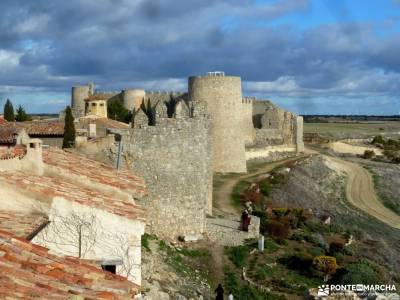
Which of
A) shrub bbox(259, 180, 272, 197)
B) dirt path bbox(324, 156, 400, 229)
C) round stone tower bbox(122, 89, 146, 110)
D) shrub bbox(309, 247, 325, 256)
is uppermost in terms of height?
round stone tower bbox(122, 89, 146, 110)

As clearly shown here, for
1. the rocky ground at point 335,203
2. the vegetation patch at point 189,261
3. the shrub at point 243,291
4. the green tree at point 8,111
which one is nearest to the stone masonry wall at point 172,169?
the vegetation patch at point 189,261

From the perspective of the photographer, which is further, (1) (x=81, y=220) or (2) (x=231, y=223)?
(2) (x=231, y=223)

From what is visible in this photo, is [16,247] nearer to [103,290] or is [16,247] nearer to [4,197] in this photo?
[103,290]

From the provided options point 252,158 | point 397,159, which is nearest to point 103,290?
point 252,158

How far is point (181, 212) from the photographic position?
16.9m

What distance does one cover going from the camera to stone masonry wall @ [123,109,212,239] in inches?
639

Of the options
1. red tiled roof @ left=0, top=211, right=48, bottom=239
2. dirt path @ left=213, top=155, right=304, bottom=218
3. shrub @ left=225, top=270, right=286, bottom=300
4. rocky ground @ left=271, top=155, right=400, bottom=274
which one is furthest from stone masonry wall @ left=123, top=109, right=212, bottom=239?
rocky ground @ left=271, top=155, right=400, bottom=274

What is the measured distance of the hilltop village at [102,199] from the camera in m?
5.48

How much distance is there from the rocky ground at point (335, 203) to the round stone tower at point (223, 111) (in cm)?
450

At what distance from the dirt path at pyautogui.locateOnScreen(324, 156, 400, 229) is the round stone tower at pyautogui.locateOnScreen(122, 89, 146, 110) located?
20129mm

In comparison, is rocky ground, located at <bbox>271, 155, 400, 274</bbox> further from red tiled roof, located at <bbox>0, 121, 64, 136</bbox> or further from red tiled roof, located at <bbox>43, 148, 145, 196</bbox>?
red tiled roof, located at <bbox>43, 148, 145, 196</bbox>

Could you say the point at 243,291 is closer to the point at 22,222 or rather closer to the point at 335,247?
the point at 335,247

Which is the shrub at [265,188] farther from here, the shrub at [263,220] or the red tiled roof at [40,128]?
the red tiled roof at [40,128]

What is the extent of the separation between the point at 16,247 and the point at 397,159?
243ft
